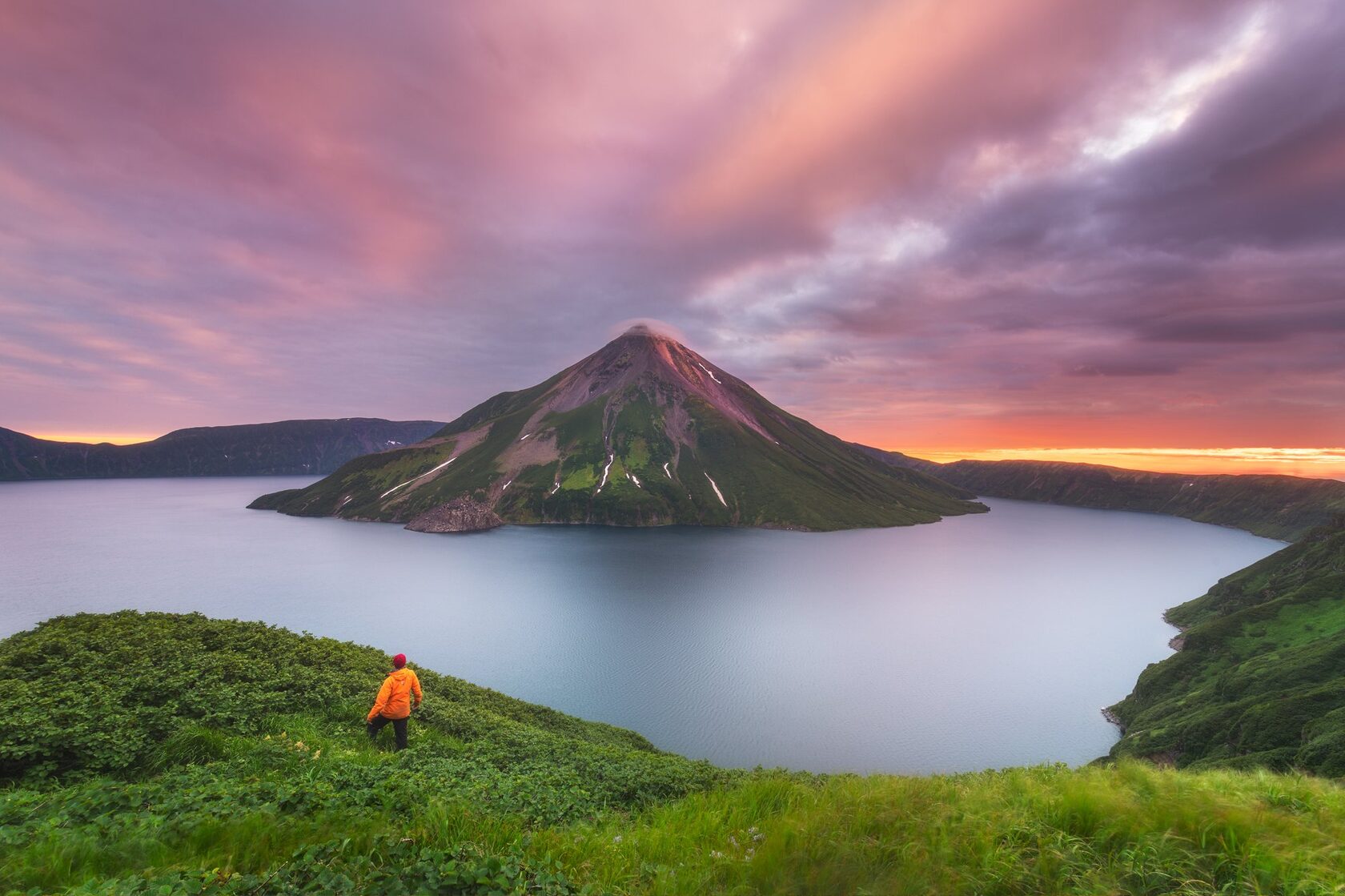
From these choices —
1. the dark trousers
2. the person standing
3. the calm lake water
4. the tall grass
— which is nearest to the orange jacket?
the person standing

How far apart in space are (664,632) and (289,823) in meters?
78.5

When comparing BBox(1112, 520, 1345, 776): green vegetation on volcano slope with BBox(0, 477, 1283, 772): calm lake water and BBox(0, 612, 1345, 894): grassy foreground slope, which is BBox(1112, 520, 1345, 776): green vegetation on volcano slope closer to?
BBox(0, 477, 1283, 772): calm lake water

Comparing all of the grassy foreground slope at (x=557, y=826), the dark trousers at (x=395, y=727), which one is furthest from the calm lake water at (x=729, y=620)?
the grassy foreground slope at (x=557, y=826)

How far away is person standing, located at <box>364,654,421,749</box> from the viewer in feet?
57.3

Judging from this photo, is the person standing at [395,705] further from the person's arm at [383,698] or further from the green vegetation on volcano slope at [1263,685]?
the green vegetation on volcano slope at [1263,685]

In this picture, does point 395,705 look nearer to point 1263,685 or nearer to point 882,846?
point 882,846

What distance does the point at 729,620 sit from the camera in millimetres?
89875

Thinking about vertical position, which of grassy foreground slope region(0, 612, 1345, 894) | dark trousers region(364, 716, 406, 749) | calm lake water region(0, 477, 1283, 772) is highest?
grassy foreground slope region(0, 612, 1345, 894)

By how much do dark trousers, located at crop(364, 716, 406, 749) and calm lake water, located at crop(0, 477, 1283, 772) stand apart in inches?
1361

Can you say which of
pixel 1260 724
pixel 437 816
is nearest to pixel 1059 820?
pixel 437 816

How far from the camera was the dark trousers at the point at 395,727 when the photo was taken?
17.8 meters

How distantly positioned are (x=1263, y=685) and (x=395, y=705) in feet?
235

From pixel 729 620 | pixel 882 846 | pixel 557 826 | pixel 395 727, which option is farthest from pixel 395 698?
pixel 729 620

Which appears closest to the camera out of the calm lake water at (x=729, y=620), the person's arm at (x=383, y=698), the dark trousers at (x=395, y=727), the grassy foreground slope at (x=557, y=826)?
the grassy foreground slope at (x=557, y=826)
